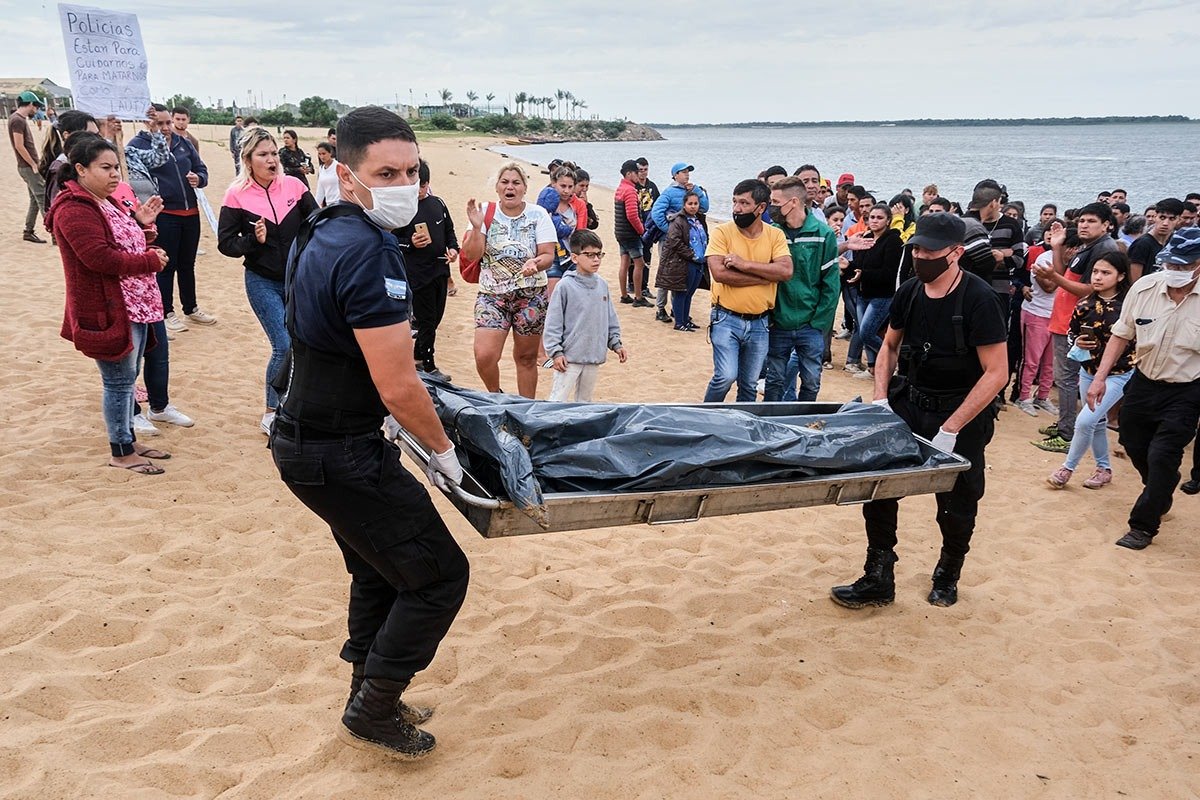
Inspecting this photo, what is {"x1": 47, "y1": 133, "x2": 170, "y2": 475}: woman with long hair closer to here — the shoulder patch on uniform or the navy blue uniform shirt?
the navy blue uniform shirt

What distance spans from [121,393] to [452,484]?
11.9 feet

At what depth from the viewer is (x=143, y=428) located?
5949mm

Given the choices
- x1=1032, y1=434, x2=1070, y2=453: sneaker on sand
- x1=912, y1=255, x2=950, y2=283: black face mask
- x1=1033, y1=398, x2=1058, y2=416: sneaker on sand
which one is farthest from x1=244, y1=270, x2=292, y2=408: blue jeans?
x1=1033, y1=398, x2=1058, y2=416: sneaker on sand

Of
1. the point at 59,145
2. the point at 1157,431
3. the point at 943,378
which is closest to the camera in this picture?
the point at 943,378

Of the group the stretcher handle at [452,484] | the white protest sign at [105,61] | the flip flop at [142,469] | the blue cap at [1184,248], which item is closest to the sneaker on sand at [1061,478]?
the blue cap at [1184,248]

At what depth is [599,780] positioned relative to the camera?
10.0 feet

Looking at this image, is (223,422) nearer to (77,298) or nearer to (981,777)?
(77,298)

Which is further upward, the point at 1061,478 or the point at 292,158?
the point at 292,158

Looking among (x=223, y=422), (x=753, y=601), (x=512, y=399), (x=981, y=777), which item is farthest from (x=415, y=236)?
(x=981, y=777)

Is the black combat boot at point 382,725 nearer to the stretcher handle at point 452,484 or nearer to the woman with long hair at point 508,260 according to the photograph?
the stretcher handle at point 452,484

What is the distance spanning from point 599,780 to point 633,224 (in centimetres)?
952

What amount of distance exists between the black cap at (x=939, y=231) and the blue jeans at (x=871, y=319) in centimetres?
417

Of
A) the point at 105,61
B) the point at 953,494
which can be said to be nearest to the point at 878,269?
the point at 953,494

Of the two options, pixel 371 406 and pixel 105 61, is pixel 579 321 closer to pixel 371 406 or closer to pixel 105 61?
pixel 371 406
